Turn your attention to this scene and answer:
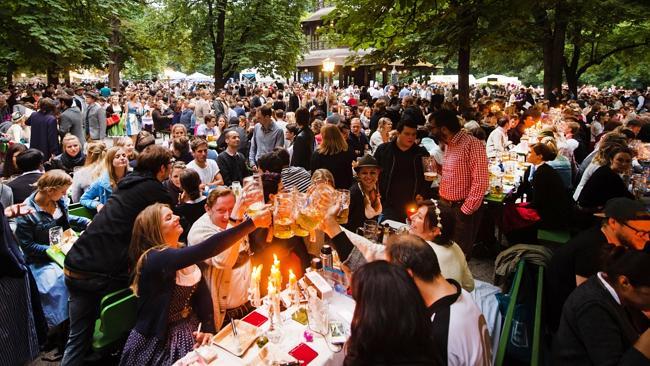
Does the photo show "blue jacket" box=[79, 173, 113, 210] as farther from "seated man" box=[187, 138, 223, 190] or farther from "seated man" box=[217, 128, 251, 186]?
"seated man" box=[217, 128, 251, 186]

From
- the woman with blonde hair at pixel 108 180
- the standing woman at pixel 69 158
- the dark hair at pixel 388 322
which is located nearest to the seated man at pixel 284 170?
the woman with blonde hair at pixel 108 180

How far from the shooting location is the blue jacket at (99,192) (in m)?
4.84

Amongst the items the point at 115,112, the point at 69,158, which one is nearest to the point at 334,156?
the point at 69,158

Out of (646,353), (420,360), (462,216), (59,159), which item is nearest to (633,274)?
(646,353)

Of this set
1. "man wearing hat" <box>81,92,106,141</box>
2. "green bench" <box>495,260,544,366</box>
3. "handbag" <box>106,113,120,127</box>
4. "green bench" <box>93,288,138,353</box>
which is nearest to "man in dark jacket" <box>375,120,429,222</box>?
"green bench" <box>495,260,544,366</box>

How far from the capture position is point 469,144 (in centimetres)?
446

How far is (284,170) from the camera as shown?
500 centimetres

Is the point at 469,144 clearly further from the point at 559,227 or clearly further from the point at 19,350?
A: the point at 19,350

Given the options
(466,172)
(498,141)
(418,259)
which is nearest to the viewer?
(418,259)

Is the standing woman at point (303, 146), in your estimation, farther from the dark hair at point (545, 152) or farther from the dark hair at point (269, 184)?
the dark hair at point (269, 184)

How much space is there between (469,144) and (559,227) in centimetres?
192

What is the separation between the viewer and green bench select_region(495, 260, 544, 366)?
265 centimetres

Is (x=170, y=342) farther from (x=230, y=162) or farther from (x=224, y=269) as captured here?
(x=230, y=162)

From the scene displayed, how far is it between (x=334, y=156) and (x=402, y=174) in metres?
1.16
